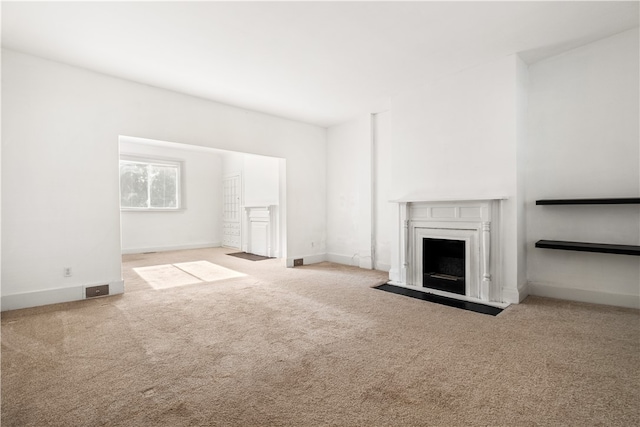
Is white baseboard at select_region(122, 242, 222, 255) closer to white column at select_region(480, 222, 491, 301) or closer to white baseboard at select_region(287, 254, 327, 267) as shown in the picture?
white baseboard at select_region(287, 254, 327, 267)

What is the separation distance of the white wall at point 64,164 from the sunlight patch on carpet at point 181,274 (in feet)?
2.54

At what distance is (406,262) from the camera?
13.3 ft

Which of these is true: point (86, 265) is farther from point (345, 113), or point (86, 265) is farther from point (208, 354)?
point (345, 113)

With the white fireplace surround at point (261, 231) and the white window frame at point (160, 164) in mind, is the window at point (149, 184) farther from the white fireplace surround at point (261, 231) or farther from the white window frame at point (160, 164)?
the white fireplace surround at point (261, 231)

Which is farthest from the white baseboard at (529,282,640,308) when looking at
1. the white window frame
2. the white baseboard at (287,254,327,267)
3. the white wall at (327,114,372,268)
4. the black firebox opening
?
the white window frame

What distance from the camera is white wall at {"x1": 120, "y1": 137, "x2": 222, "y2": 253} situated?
750 centimetres

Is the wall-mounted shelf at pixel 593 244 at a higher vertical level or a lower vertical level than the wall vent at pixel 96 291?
higher

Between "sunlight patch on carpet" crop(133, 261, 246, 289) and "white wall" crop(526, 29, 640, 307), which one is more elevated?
"white wall" crop(526, 29, 640, 307)

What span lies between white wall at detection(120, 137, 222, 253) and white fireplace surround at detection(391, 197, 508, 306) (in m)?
5.84

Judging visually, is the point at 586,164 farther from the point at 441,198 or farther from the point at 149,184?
the point at 149,184

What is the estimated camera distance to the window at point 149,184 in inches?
297

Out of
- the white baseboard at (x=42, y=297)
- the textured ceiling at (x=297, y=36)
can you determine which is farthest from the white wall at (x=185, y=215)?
the white baseboard at (x=42, y=297)

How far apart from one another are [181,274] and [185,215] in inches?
149

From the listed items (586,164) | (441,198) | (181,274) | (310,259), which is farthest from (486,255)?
(181,274)
